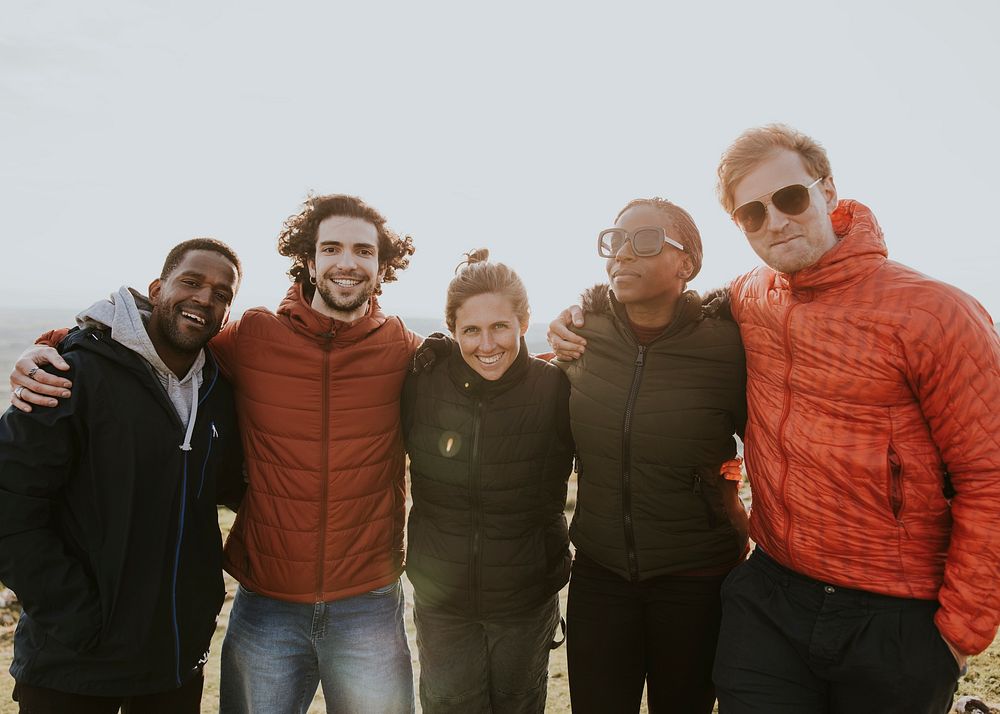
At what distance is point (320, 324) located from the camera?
15.9 feet

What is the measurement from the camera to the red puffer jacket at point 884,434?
3.18 m

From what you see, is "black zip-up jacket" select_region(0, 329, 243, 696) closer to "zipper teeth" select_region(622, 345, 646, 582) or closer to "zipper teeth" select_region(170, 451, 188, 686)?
"zipper teeth" select_region(170, 451, 188, 686)

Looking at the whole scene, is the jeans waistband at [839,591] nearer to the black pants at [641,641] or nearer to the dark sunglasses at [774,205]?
the black pants at [641,641]

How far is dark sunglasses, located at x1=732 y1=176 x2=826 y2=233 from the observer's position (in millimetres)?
3789

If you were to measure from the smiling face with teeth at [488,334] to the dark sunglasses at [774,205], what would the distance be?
1.86 metres

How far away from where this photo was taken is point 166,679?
13.3 feet

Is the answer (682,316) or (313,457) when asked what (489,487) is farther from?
(682,316)

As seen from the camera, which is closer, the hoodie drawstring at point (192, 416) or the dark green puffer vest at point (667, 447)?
the hoodie drawstring at point (192, 416)

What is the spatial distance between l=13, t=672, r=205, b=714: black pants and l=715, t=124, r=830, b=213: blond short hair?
5.41 m

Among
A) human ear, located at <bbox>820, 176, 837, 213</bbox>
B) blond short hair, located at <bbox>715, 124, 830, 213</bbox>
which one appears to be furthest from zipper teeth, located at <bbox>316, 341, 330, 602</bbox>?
human ear, located at <bbox>820, 176, 837, 213</bbox>

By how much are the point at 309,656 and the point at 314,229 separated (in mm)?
3696

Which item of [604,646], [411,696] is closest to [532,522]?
[604,646]

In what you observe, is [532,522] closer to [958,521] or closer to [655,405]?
[655,405]

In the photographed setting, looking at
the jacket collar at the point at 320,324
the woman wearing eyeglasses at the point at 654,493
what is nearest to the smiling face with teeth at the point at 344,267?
the jacket collar at the point at 320,324
